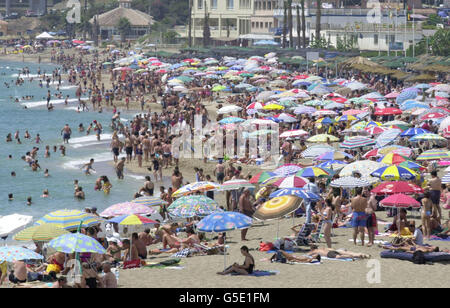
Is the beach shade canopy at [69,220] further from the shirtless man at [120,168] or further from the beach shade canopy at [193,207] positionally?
the shirtless man at [120,168]

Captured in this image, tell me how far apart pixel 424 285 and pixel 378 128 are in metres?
13.5

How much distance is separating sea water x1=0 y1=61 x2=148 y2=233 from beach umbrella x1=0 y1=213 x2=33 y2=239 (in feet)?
2.86

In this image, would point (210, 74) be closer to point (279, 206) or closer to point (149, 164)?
point (149, 164)

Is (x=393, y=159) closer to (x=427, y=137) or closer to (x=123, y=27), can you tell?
(x=427, y=137)

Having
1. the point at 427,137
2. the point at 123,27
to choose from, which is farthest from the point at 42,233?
the point at 123,27

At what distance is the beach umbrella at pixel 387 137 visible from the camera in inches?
930

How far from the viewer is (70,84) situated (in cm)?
7438

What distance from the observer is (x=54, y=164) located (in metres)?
33.8

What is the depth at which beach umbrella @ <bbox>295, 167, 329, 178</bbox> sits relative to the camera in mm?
19562

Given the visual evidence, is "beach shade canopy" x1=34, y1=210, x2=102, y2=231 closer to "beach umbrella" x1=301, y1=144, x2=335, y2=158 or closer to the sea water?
the sea water

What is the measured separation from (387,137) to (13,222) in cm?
1109

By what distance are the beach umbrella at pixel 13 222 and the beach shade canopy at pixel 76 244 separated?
8.89 metres

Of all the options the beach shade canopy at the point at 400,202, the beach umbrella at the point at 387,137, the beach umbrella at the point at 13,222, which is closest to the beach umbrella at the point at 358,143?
the beach umbrella at the point at 387,137

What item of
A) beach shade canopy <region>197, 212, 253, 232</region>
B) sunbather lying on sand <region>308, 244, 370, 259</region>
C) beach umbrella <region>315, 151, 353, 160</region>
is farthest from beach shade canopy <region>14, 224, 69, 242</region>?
beach umbrella <region>315, 151, 353, 160</region>
